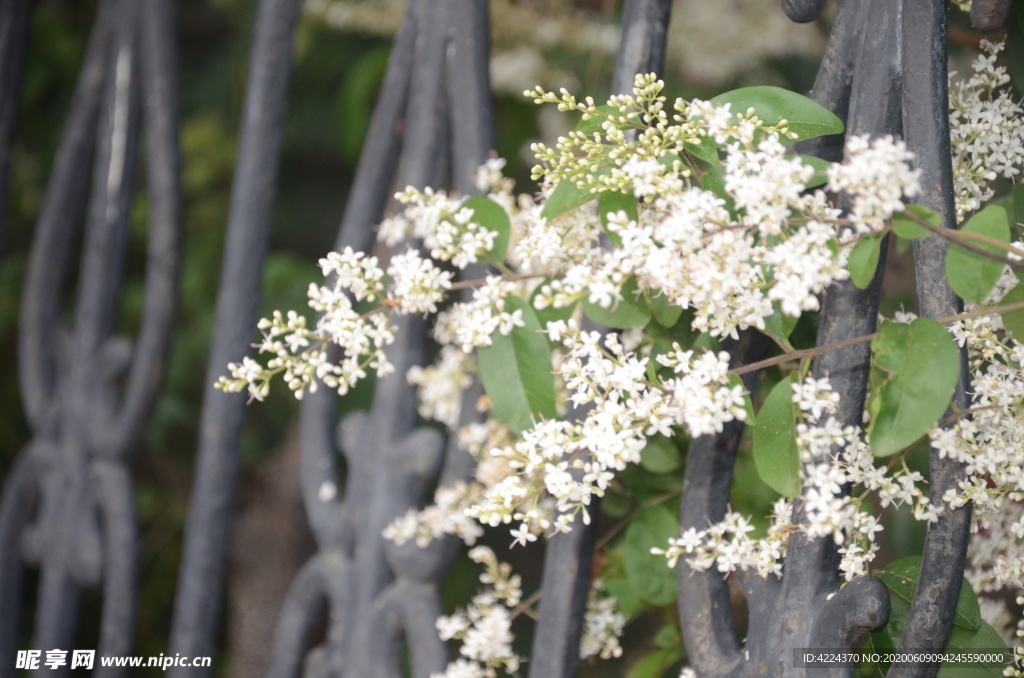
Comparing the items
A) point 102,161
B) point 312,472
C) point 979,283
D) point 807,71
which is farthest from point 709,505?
point 807,71

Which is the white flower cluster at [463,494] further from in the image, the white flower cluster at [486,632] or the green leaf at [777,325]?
the green leaf at [777,325]

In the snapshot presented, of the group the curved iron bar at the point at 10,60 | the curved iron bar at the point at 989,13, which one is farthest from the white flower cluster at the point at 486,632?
the curved iron bar at the point at 10,60

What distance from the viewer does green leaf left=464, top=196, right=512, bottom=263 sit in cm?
46

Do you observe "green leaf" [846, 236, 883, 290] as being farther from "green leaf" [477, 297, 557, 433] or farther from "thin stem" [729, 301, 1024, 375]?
"green leaf" [477, 297, 557, 433]

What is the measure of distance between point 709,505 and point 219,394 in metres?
0.43

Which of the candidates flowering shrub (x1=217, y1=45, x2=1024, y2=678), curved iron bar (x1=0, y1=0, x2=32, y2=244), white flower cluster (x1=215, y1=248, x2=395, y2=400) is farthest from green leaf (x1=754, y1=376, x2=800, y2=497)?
curved iron bar (x1=0, y1=0, x2=32, y2=244)

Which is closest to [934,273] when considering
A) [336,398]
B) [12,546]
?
[336,398]

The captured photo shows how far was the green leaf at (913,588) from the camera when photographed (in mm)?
389

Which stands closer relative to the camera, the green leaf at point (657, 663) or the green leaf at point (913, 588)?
the green leaf at point (913, 588)

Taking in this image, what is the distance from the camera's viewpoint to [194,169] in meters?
Answer: 1.40

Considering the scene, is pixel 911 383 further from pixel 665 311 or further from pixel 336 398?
pixel 336 398

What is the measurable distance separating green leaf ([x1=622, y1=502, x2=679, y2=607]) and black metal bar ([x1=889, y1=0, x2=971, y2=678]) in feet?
0.56

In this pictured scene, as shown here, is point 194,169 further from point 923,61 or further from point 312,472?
point 923,61

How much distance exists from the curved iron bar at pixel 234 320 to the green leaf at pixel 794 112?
442 millimetres
